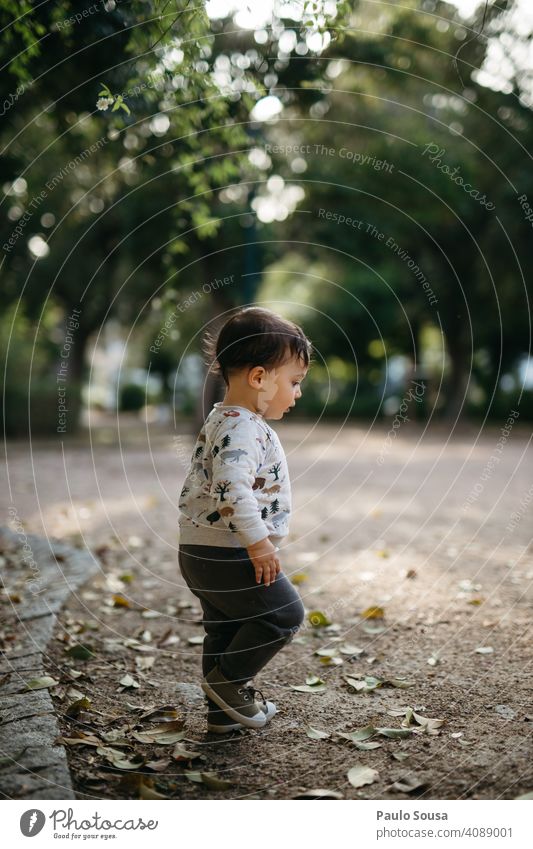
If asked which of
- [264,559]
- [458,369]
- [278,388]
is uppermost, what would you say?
[458,369]

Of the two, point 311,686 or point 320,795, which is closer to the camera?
point 320,795

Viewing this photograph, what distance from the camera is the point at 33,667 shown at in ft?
11.7

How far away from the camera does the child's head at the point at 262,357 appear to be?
2.96m

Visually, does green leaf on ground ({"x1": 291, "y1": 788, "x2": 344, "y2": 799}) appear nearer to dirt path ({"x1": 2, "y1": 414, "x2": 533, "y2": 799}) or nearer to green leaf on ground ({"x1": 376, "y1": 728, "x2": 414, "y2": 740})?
dirt path ({"x1": 2, "y1": 414, "x2": 533, "y2": 799})

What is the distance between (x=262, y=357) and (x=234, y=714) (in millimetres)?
1509

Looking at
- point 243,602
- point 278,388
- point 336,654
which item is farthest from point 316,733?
point 278,388

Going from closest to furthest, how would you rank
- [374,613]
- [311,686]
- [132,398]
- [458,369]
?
1. [311,686]
2. [374,613]
3. [458,369]
4. [132,398]

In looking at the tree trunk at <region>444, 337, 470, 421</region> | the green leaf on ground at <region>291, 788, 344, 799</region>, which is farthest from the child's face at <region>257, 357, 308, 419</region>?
the tree trunk at <region>444, 337, 470, 421</region>

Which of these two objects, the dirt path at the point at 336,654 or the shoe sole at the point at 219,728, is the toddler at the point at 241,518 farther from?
the dirt path at the point at 336,654

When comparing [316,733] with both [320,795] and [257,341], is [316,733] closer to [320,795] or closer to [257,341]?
[320,795]

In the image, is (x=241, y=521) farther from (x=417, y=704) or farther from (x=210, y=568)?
(x=417, y=704)

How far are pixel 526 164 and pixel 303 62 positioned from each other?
43.8 ft

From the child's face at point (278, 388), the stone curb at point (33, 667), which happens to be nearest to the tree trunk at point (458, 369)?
the stone curb at point (33, 667)
